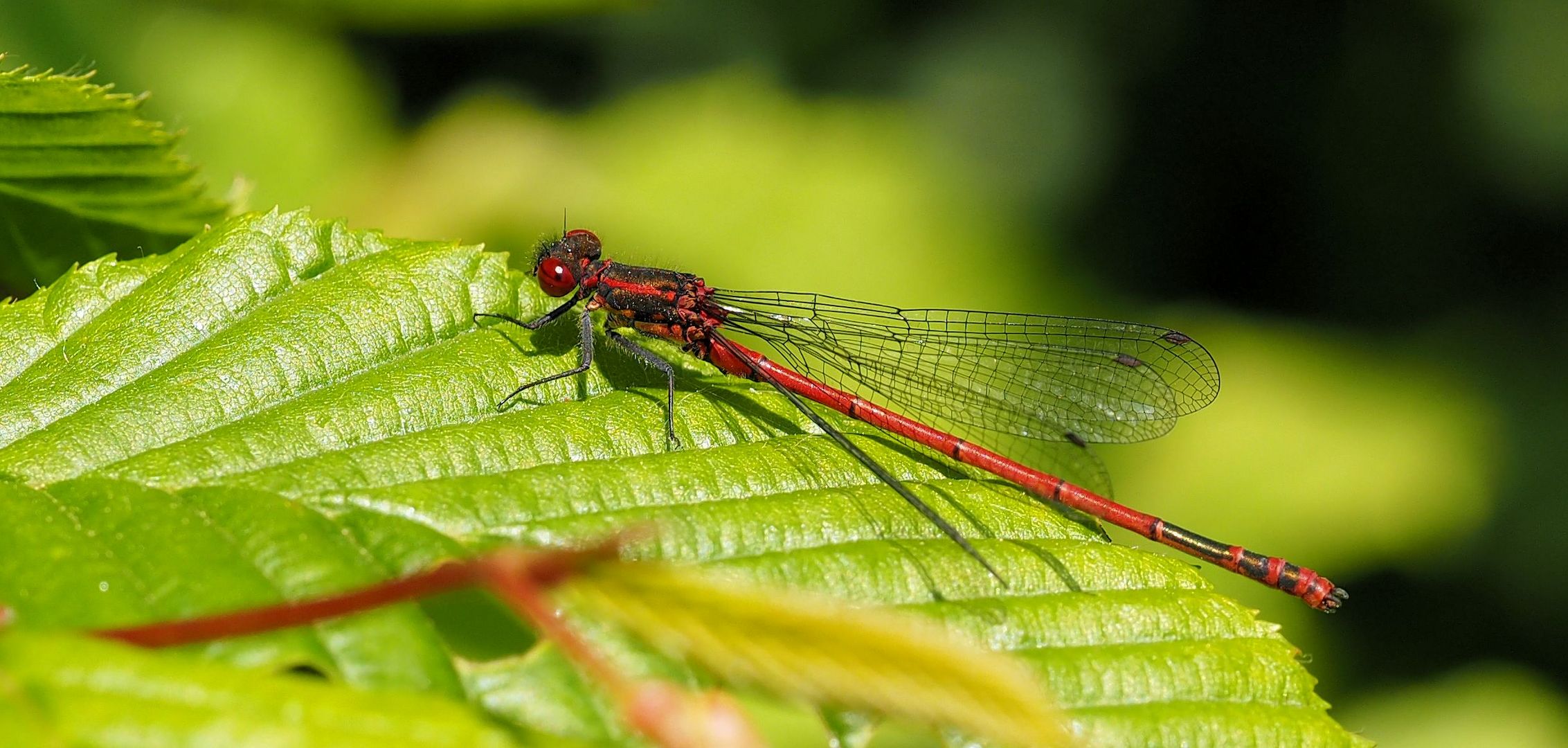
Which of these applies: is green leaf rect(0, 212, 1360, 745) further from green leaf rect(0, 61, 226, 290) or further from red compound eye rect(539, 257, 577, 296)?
red compound eye rect(539, 257, 577, 296)

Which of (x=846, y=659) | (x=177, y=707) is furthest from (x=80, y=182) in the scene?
(x=846, y=659)

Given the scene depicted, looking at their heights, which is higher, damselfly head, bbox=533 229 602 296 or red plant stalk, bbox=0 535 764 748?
damselfly head, bbox=533 229 602 296

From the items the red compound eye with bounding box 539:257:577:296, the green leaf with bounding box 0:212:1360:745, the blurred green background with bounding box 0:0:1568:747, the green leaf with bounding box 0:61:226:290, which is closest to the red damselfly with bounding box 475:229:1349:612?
the red compound eye with bounding box 539:257:577:296

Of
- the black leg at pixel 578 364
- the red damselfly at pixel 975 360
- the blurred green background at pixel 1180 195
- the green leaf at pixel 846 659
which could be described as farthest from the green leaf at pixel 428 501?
the blurred green background at pixel 1180 195

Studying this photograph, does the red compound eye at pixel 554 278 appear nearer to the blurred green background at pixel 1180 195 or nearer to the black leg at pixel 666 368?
the black leg at pixel 666 368

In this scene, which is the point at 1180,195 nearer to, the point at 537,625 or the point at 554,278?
the point at 554,278

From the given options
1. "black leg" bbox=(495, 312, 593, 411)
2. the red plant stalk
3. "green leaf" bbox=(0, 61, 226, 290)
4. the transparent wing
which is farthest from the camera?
the transparent wing
